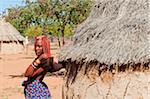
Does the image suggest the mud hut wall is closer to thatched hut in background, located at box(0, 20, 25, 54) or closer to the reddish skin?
the reddish skin

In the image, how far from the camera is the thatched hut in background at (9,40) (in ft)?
121

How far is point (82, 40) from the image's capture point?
7.16 metres

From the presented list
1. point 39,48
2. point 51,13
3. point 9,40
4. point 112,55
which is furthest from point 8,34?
point 39,48

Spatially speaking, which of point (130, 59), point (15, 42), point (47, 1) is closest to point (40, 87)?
point (130, 59)

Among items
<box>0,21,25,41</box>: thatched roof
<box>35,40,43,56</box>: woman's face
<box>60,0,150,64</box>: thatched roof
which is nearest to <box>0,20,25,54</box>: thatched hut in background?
<box>0,21,25,41</box>: thatched roof

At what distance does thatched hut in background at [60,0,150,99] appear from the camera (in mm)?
6102

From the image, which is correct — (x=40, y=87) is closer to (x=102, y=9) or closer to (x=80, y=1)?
(x=102, y=9)

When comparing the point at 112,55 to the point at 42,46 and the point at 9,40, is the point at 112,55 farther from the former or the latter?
the point at 9,40

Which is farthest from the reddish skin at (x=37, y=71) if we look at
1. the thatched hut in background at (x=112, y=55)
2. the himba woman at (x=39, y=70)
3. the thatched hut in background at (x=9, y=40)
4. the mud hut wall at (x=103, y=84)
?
the thatched hut in background at (x=9, y=40)

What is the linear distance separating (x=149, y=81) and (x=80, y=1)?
11923 millimetres

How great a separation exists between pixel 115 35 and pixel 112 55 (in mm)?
431

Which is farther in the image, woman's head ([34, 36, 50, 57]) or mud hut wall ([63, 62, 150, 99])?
mud hut wall ([63, 62, 150, 99])

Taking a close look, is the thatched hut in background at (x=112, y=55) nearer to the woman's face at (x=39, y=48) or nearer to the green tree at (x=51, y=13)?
the woman's face at (x=39, y=48)

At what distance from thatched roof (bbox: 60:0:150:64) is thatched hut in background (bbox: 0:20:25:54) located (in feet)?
97.8
